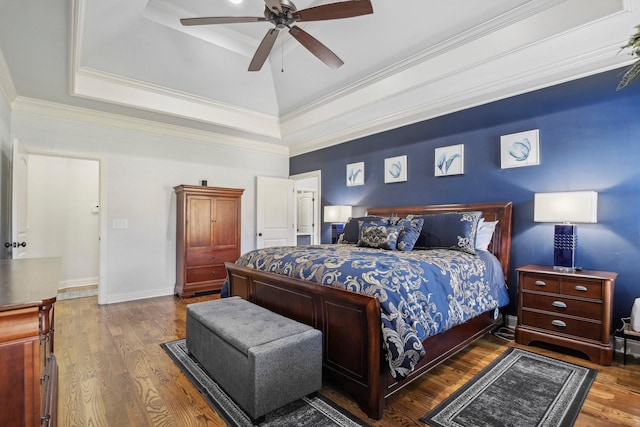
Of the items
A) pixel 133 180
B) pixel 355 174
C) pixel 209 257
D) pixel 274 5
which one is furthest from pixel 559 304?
pixel 133 180

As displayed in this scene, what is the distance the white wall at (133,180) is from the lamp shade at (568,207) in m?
4.64

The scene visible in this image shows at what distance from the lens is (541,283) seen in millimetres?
2811

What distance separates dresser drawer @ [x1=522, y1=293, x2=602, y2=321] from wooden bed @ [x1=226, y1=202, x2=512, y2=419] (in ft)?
1.17

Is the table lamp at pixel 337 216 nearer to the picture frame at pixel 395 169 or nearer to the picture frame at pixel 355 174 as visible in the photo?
the picture frame at pixel 355 174

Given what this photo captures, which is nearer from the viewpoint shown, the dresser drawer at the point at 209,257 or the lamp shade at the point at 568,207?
the lamp shade at the point at 568,207

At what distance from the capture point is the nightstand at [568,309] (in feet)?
8.20

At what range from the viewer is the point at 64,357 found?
264cm

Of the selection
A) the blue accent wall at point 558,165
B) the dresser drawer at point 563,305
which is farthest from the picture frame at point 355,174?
the dresser drawer at point 563,305

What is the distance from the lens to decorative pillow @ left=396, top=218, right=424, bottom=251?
10.7 feet

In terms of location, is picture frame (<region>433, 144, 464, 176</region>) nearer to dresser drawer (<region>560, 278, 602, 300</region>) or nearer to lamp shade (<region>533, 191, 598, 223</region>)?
lamp shade (<region>533, 191, 598, 223</region>)

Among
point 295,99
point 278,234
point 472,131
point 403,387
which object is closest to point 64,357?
point 403,387

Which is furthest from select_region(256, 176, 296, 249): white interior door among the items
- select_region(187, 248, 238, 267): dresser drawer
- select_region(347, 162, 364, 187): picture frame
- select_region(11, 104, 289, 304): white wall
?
select_region(347, 162, 364, 187): picture frame

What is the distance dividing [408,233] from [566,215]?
138 cm

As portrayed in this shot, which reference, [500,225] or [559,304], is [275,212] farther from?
[559,304]
